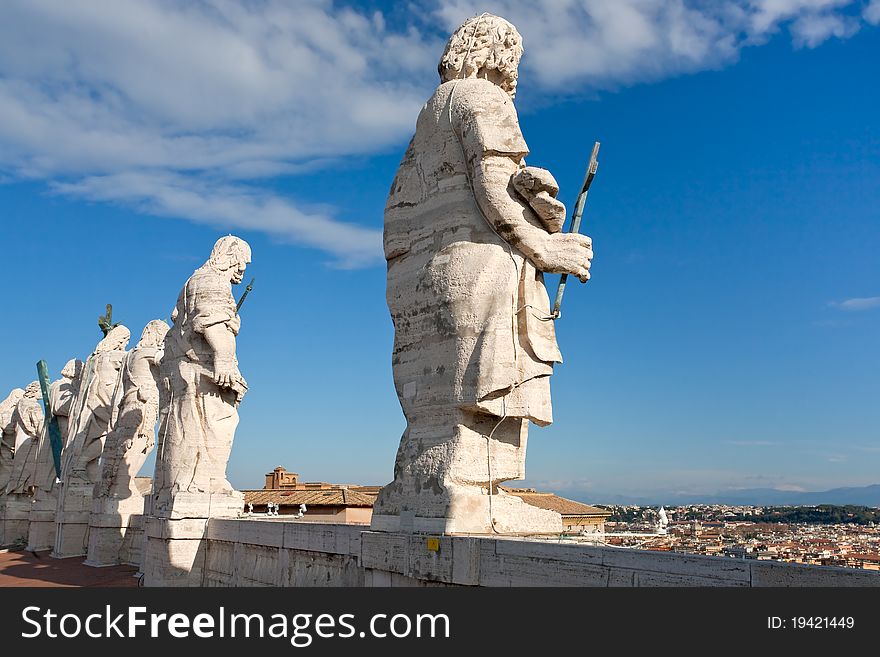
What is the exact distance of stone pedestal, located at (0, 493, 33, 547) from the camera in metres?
21.7

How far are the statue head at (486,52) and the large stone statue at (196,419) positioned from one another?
536 centimetres

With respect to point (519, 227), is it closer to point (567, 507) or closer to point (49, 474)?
point (567, 507)

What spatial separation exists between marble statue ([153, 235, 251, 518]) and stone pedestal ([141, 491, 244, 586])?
37 millimetres

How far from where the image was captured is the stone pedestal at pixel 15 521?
71.3 ft

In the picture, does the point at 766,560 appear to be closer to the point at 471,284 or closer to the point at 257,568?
the point at 471,284

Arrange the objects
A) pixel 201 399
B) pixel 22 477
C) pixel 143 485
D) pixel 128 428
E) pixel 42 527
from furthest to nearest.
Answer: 1. pixel 22 477
2. pixel 42 527
3. pixel 143 485
4. pixel 128 428
5. pixel 201 399

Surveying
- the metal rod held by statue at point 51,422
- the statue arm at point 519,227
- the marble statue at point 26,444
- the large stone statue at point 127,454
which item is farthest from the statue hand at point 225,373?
the marble statue at point 26,444

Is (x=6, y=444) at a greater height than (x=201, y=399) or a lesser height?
lesser

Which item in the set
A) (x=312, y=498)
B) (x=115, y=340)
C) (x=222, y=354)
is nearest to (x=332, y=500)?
(x=312, y=498)

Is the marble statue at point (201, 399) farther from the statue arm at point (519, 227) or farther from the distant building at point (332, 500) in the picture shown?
the statue arm at point (519, 227)

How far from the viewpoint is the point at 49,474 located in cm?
2070

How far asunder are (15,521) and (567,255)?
20348 millimetres
